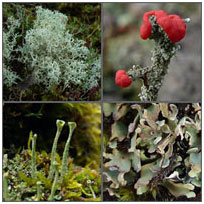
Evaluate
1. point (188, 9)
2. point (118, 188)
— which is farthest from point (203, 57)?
point (118, 188)

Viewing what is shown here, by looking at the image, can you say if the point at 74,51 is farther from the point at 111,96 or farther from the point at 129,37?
the point at 129,37

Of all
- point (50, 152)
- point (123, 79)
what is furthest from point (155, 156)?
point (50, 152)

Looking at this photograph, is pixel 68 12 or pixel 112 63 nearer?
pixel 68 12

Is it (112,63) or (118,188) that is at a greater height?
(112,63)

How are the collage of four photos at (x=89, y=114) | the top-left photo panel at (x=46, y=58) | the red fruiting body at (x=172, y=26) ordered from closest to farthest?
the red fruiting body at (x=172, y=26) < the collage of four photos at (x=89, y=114) < the top-left photo panel at (x=46, y=58)

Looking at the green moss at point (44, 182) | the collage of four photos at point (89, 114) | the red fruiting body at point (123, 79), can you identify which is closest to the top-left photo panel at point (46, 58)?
the collage of four photos at point (89, 114)

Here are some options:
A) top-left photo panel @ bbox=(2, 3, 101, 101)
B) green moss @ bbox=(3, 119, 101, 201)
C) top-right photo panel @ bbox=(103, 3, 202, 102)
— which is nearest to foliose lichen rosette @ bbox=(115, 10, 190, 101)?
top-right photo panel @ bbox=(103, 3, 202, 102)

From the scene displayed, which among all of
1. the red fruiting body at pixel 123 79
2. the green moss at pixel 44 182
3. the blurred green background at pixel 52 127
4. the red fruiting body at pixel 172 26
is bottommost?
the green moss at pixel 44 182

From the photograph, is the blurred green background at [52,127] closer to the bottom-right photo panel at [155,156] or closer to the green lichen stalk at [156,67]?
the bottom-right photo panel at [155,156]
